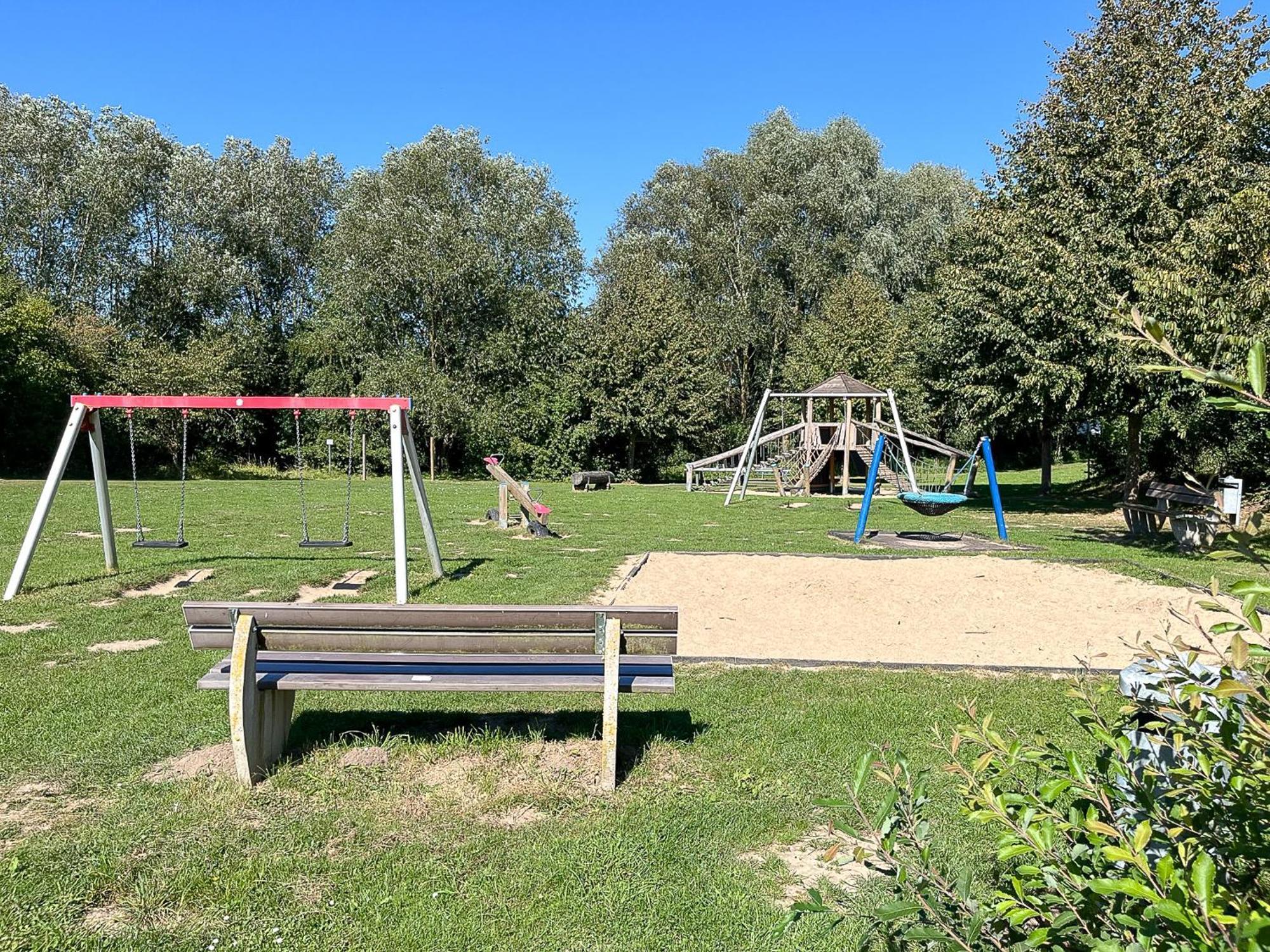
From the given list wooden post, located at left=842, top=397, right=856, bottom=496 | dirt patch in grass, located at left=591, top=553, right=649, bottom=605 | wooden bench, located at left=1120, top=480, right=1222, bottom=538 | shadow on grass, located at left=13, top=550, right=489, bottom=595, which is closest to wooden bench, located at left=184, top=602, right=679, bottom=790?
dirt patch in grass, located at left=591, top=553, right=649, bottom=605

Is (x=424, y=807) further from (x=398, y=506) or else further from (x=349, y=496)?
(x=349, y=496)

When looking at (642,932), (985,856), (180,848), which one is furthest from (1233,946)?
(180,848)

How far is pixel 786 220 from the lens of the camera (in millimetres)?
37125

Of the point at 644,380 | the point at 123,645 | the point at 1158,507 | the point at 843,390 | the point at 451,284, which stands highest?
the point at 451,284

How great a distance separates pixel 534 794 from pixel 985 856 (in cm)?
183

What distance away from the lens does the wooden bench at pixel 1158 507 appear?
13.3m

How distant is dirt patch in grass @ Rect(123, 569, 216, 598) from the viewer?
28.4ft

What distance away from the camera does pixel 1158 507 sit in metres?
14.3

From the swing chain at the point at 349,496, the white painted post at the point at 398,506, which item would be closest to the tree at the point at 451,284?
the swing chain at the point at 349,496

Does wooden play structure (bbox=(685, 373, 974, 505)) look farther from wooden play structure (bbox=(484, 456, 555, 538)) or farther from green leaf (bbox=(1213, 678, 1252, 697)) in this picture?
green leaf (bbox=(1213, 678, 1252, 697))

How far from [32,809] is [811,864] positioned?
10.6 ft

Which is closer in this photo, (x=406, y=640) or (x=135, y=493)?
(x=406, y=640)

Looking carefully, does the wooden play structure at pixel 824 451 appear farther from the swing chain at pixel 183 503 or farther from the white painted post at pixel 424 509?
the white painted post at pixel 424 509

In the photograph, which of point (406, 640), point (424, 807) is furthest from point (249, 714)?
point (424, 807)
